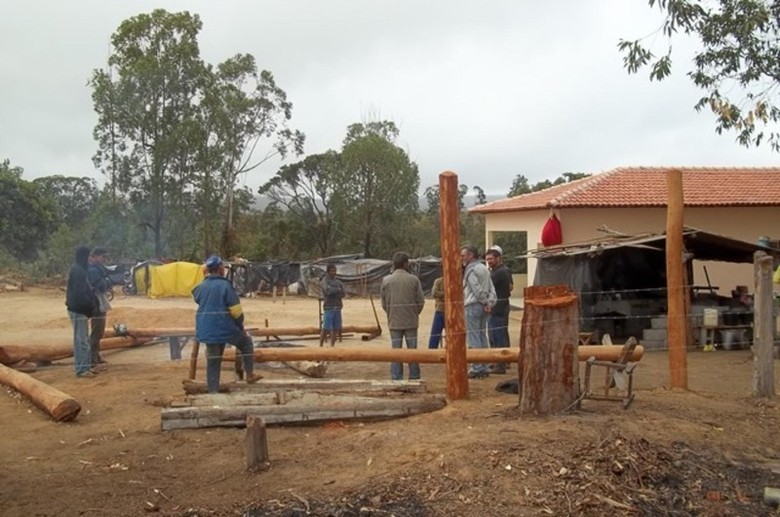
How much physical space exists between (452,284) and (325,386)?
1784 millimetres

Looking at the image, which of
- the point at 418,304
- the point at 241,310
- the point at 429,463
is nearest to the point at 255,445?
the point at 429,463

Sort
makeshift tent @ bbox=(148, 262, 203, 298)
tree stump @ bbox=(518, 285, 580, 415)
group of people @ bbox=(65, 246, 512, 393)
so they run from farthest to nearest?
makeshift tent @ bbox=(148, 262, 203, 298) → group of people @ bbox=(65, 246, 512, 393) → tree stump @ bbox=(518, 285, 580, 415)

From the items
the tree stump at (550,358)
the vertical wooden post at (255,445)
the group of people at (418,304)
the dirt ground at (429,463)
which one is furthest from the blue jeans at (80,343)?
the tree stump at (550,358)

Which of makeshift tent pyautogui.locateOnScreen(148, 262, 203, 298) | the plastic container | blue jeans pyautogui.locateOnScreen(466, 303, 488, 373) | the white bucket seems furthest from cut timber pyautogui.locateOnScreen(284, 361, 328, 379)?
makeshift tent pyautogui.locateOnScreen(148, 262, 203, 298)

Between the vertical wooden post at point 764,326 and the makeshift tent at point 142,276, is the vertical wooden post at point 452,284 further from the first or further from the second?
the makeshift tent at point 142,276

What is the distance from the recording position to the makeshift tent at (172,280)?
2945 centimetres

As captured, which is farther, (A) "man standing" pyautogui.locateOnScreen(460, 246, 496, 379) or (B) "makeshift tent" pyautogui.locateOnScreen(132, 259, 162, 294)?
(B) "makeshift tent" pyautogui.locateOnScreen(132, 259, 162, 294)

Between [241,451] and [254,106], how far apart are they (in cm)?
3624

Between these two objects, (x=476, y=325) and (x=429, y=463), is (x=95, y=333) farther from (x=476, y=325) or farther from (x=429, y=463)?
(x=429, y=463)

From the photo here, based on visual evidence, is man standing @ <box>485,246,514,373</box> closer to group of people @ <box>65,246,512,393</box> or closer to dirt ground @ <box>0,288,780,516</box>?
group of people @ <box>65,246,512,393</box>

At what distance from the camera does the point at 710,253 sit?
14375 mm

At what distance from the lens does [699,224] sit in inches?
811

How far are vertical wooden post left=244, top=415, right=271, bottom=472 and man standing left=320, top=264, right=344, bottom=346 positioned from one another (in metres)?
6.73

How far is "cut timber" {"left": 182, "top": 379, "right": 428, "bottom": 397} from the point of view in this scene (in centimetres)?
739
